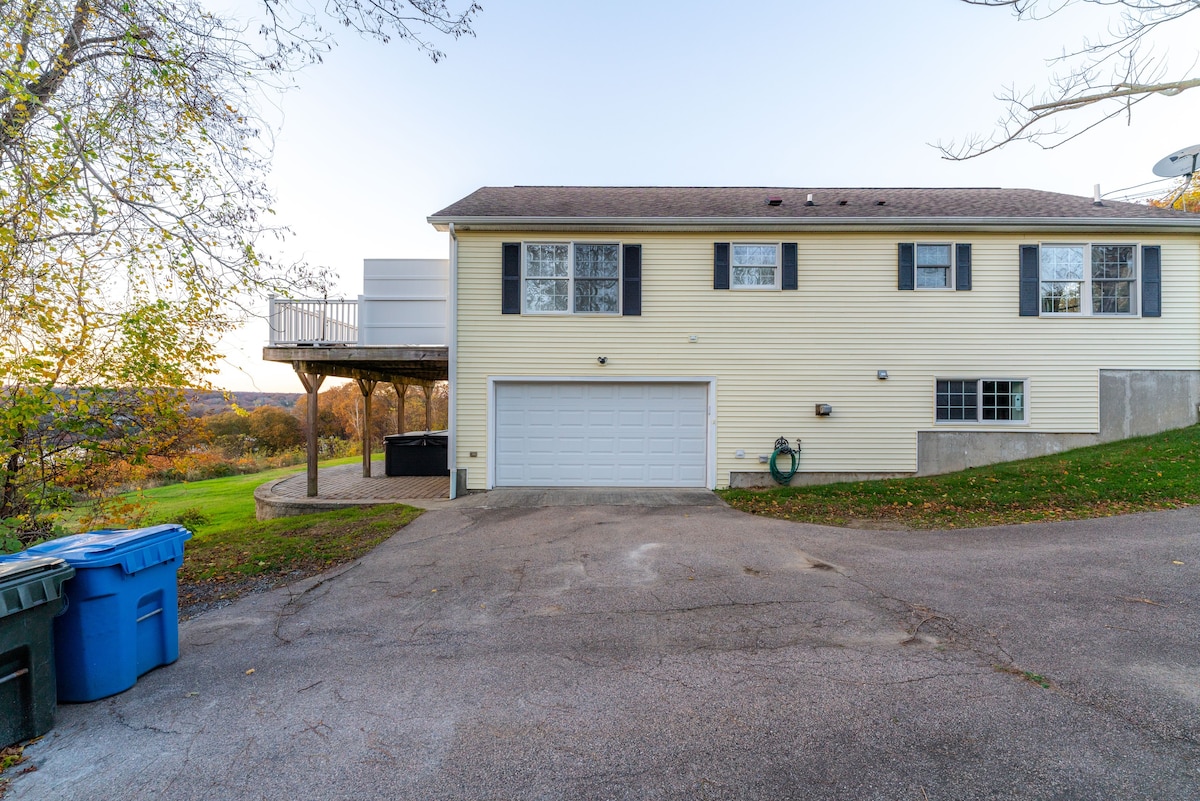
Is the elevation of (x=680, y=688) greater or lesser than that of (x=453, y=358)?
lesser

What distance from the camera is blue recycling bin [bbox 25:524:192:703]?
2.79m

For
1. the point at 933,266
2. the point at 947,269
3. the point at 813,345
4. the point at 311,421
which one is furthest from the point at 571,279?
the point at 947,269

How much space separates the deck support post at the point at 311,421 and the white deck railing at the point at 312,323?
61 centimetres

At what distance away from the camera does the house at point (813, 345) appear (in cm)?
951

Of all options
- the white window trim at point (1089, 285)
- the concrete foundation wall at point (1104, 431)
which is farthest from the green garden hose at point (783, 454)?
the white window trim at point (1089, 285)

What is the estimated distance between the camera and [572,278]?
31.2 feet

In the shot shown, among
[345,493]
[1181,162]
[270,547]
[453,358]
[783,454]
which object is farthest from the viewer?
[345,493]

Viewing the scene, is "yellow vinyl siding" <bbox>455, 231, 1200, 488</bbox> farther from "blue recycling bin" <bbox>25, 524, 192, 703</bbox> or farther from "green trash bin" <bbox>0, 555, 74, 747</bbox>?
"green trash bin" <bbox>0, 555, 74, 747</bbox>

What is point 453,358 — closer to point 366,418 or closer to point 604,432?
point 604,432

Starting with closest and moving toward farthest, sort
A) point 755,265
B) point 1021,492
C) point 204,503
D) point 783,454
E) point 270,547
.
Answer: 1. point 270,547
2. point 1021,492
3. point 783,454
4. point 755,265
5. point 204,503

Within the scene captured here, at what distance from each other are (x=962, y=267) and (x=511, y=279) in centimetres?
869

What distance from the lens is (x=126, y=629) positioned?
116 inches

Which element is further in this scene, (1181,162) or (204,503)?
(204,503)

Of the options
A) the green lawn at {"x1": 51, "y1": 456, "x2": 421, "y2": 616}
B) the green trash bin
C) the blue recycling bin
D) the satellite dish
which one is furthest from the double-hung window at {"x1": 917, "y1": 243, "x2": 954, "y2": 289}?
the green trash bin
